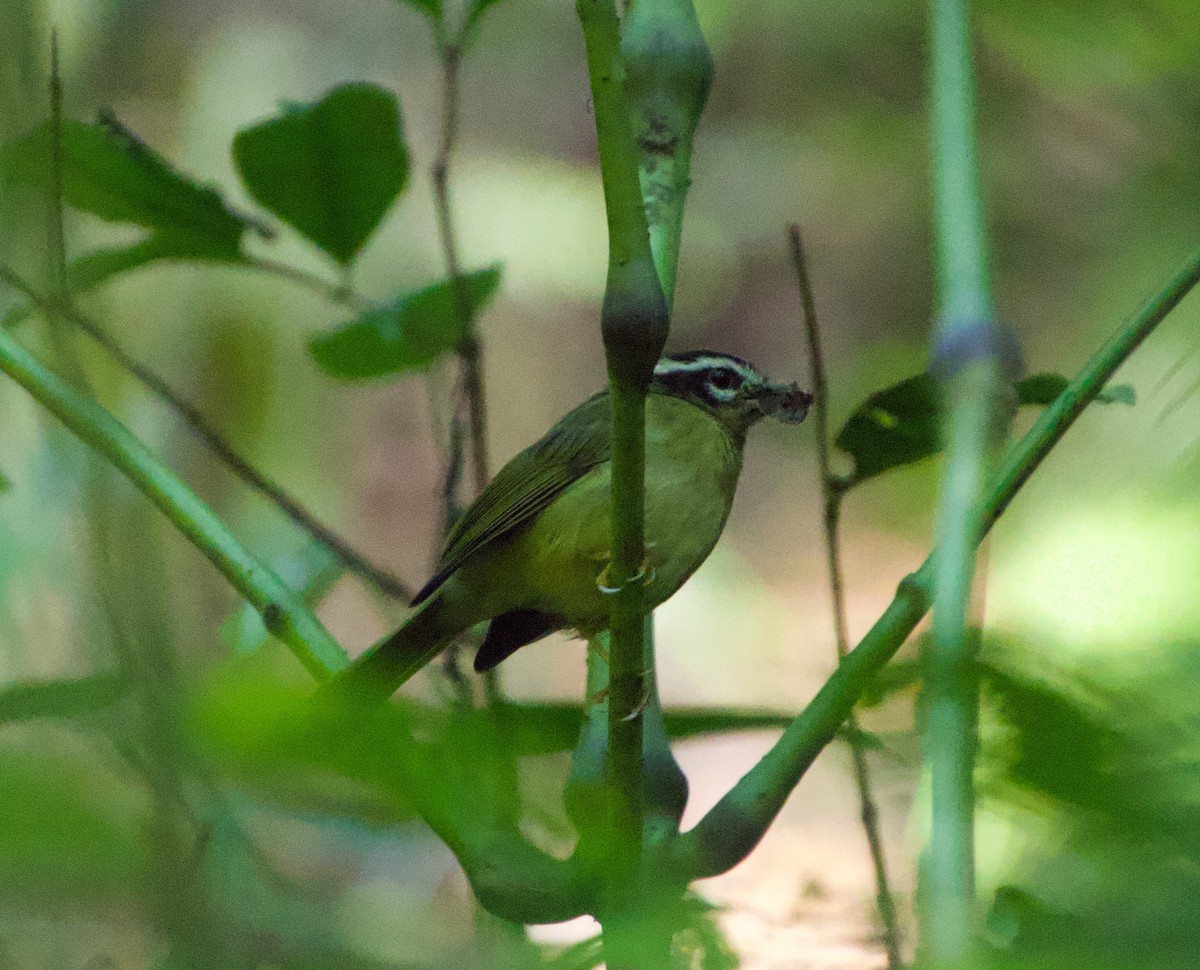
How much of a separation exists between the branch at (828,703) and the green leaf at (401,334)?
101cm

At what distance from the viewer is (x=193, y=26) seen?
5.22m

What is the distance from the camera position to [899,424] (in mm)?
1752

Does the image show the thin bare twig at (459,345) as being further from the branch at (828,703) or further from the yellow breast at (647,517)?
the branch at (828,703)

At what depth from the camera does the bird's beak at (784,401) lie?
92.7 inches

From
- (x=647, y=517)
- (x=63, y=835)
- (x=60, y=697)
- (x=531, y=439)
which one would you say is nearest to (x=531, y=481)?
(x=647, y=517)

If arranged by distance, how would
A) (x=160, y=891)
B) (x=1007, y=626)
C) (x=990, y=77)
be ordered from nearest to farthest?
(x=160, y=891) → (x=1007, y=626) → (x=990, y=77)

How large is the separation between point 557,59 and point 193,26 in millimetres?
1439

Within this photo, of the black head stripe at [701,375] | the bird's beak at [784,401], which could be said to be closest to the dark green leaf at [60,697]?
the bird's beak at [784,401]

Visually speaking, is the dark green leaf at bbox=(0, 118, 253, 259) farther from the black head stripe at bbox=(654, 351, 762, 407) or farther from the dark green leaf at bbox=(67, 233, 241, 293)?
the black head stripe at bbox=(654, 351, 762, 407)

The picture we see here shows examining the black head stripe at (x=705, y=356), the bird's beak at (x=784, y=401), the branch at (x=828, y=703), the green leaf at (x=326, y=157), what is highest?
the black head stripe at (x=705, y=356)

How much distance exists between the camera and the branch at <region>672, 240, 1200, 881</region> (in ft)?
3.73

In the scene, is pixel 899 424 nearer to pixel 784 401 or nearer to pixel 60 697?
pixel 784 401

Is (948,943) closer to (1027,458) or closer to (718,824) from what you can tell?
(718,824)

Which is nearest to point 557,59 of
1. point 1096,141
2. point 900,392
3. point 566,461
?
point 1096,141
